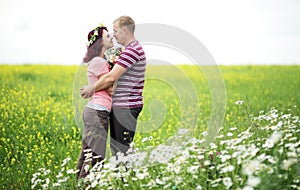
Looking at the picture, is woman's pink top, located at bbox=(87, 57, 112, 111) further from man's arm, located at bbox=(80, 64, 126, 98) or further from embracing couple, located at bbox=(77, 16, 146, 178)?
man's arm, located at bbox=(80, 64, 126, 98)

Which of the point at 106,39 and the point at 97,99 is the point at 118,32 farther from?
the point at 97,99

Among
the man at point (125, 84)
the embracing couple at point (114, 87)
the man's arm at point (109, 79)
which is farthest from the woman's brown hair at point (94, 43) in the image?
the man's arm at point (109, 79)

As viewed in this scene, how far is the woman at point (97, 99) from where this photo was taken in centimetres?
529

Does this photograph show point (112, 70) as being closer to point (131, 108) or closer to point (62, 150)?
point (131, 108)

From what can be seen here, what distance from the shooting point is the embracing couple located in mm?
5125

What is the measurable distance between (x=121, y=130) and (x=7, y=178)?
219cm

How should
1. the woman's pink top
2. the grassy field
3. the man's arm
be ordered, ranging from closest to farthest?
1. the grassy field
2. the man's arm
3. the woman's pink top

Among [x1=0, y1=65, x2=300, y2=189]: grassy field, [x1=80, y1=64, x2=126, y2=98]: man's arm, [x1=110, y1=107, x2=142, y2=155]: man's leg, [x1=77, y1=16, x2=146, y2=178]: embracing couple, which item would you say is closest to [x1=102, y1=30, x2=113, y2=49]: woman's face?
[x1=77, y1=16, x2=146, y2=178]: embracing couple

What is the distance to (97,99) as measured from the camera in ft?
17.4

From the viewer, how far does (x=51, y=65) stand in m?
21.1

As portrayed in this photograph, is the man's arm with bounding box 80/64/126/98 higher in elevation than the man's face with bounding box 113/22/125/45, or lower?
lower

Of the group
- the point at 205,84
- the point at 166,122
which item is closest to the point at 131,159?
the point at 166,122

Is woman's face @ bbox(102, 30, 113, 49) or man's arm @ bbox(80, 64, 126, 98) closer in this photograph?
man's arm @ bbox(80, 64, 126, 98)

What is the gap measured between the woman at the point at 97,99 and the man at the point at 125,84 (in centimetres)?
11
